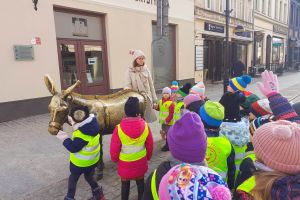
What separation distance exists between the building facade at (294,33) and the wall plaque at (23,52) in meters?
34.7

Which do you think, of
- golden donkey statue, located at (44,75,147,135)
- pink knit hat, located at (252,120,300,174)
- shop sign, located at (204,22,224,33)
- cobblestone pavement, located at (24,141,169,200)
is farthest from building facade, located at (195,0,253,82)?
pink knit hat, located at (252,120,300,174)

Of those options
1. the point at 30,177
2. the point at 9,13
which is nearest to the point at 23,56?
the point at 9,13

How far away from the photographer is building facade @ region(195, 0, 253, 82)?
15.8m

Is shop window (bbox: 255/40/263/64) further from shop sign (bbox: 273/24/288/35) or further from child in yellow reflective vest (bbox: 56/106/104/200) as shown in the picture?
child in yellow reflective vest (bbox: 56/106/104/200)

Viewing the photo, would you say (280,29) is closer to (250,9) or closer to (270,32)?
(270,32)

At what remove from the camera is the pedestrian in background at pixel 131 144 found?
3.05 metres

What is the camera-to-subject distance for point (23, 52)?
7.77 metres

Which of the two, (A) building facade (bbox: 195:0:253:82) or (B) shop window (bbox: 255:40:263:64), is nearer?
(A) building facade (bbox: 195:0:253:82)

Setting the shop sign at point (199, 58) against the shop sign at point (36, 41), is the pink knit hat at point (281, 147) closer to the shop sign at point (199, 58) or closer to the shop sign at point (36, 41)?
the shop sign at point (36, 41)

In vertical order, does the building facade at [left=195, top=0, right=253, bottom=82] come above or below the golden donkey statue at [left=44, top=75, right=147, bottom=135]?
above

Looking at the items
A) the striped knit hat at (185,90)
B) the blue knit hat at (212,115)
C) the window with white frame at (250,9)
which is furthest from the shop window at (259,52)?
the blue knit hat at (212,115)

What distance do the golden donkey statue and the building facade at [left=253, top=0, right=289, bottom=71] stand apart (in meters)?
23.0

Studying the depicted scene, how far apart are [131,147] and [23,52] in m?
6.09

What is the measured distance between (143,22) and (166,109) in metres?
7.37
